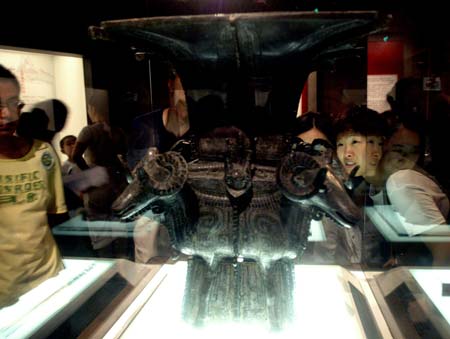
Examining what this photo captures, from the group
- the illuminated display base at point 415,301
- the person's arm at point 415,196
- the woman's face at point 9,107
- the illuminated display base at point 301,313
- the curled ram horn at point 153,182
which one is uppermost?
the woman's face at point 9,107

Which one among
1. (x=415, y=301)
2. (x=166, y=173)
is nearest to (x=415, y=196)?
(x=415, y=301)

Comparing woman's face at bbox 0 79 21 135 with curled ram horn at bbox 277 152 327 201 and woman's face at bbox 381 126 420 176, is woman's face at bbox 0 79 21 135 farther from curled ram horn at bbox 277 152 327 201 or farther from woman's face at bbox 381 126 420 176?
woman's face at bbox 381 126 420 176

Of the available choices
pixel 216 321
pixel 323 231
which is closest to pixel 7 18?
pixel 216 321

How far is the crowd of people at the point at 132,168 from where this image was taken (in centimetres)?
134

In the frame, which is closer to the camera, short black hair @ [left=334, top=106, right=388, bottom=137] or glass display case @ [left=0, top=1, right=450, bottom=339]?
glass display case @ [left=0, top=1, right=450, bottom=339]

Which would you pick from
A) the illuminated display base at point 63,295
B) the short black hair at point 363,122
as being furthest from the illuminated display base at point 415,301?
the illuminated display base at point 63,295

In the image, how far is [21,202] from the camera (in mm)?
1353

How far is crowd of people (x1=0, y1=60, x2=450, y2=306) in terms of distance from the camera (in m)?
1.34

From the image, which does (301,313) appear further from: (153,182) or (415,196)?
(415,196)

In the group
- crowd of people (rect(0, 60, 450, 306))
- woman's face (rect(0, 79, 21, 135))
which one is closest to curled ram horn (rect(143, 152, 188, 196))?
crowd of people (rect(0, 60, 450, 306))

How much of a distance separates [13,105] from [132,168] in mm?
506

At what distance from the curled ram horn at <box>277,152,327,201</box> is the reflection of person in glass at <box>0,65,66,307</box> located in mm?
946

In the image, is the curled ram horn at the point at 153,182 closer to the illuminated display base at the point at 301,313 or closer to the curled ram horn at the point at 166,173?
the curled ram horn at the point at 166,173

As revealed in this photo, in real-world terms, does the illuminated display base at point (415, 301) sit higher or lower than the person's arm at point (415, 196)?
lower
